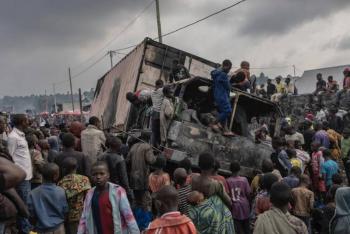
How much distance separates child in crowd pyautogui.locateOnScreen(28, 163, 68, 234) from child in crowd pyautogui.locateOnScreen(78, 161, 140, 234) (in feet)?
2.60

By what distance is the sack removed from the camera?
12.2 feet

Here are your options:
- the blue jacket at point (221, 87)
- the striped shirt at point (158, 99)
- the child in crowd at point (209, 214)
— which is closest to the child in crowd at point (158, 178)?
the child in crowd at point (209, 214)

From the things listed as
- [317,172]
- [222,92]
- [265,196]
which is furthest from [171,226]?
[317,172]

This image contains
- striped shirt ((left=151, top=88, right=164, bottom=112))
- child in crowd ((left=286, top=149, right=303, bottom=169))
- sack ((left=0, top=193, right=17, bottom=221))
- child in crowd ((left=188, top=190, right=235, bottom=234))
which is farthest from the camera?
striped shirt ((left=151, top=88, right=164, bottom=112))

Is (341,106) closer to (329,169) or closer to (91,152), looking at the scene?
(329,169)

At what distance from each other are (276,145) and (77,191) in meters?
4.43

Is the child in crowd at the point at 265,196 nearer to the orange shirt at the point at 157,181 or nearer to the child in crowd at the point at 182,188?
the child in crowd at the point at 182,188

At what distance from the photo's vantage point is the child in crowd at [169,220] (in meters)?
3.96

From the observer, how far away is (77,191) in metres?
5.79

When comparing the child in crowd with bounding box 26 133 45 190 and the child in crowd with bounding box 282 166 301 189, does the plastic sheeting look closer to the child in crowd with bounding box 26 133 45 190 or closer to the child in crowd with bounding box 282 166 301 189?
the child in crowd with bounding box 26 133 45 190

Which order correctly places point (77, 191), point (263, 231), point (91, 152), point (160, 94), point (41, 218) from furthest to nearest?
point (160, 94) → point (91, 152) → point (77, 191) → point (41, 218) → point (263, 231)

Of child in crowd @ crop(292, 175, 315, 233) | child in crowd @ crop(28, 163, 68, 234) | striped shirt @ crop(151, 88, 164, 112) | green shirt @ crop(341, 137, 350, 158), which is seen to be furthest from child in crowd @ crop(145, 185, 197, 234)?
green shirt @ crop(341, 137, 350, 158)

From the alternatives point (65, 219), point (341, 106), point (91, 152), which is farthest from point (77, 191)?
point (341, 106)

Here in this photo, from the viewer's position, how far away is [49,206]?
5.51 m
